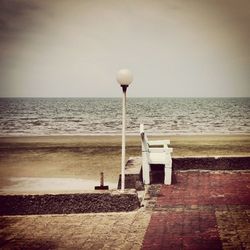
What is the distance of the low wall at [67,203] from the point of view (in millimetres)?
6996

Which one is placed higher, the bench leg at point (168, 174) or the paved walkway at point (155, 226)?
the bench leg at point (168, 174)

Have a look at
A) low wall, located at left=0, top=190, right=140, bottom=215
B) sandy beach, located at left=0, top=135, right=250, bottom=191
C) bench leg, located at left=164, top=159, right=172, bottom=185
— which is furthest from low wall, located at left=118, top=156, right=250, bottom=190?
low wall, located at left=0, top=190, right=140, bottom=215

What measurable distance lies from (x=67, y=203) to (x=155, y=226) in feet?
5.57

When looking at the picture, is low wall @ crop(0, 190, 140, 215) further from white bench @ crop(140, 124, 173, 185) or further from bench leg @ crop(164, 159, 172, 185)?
bench leg @ crop(164, 159, 172, 185)

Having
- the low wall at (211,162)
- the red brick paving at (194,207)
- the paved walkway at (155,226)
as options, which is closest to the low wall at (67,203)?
the paved walkway at (155,226)

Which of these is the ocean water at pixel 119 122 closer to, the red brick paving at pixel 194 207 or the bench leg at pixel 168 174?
the red brick paving at pixel 194 207

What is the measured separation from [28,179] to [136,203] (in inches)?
295

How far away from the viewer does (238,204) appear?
7.22m

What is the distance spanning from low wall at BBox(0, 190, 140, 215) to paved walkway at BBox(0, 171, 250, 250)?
0.44 ft

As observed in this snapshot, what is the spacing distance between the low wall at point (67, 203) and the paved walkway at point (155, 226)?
135 mm

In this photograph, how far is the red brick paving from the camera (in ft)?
18.1

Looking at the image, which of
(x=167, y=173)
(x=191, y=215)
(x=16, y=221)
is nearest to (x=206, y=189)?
(x=167, y=173)

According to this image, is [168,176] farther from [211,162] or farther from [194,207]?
[211,162]

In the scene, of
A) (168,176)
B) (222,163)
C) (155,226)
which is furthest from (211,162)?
(155,226)
